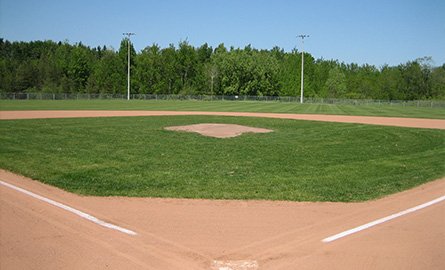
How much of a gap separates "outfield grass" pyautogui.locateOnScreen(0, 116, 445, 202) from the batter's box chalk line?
3388 millimetres

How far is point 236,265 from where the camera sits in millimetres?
5340

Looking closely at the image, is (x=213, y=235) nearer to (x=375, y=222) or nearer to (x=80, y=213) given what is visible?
(x=80, y=213)

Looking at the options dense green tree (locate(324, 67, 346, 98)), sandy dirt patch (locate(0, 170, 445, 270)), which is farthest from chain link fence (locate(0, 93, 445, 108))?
sandy dirt patch (locate(0, 170, 445, 270))

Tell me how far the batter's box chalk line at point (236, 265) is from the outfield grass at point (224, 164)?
3388mm

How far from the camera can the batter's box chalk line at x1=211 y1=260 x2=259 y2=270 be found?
5.25 metres

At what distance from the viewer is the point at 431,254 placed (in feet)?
19.0

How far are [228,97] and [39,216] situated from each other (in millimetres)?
89307

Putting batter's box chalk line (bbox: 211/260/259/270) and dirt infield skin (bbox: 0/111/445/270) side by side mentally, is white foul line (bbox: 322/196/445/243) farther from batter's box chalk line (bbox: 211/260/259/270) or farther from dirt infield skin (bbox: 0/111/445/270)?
batter's box chalk line (bbox: 211/260/259/270)

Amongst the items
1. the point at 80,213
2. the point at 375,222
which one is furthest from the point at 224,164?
the point at 375,222

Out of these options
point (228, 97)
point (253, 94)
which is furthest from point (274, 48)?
point (228, 97)

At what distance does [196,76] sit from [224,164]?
97.8 metres

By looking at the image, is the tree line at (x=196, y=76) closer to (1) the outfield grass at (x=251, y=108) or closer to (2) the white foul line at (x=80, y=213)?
(1) the outfield grass at (x=251, y=108)

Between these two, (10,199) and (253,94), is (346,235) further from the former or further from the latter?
(253,94)

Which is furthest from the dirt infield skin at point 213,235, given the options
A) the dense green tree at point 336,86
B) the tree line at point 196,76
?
the dense green tree at point 336,86
